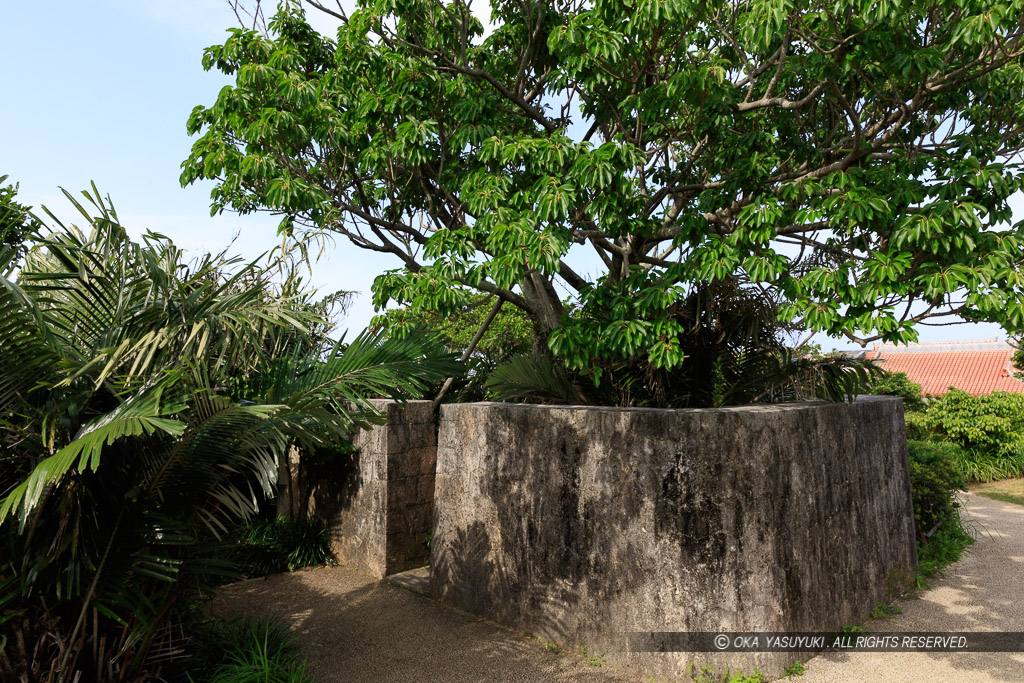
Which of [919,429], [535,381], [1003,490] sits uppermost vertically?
[535,381]

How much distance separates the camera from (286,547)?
7605 mm

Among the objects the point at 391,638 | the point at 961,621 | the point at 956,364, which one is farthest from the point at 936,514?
the point at 956,364

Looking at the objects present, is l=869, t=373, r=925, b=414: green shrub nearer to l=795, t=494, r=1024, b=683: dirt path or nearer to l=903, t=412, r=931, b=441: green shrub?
l=903, t=412, r=931, b=441: green shrub

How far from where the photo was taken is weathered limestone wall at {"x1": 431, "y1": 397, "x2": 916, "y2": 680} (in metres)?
4.72

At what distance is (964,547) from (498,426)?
5.84 meters

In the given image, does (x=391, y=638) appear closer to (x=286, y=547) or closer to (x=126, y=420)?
(x=286, y=547)

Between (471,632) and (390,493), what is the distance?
73.0 inches

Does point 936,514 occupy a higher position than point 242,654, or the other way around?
point 936,514

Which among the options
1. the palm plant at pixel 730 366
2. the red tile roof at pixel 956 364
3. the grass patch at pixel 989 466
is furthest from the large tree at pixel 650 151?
the red tile roof at pixel 956 364

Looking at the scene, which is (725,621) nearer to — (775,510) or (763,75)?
(775,510)

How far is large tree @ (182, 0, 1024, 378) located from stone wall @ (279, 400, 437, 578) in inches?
63.9

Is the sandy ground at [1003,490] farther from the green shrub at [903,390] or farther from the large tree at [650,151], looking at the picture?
the large tree at [650,151]

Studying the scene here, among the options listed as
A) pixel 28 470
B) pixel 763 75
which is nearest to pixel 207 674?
pixel 28 470

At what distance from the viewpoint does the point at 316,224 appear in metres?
7.70
